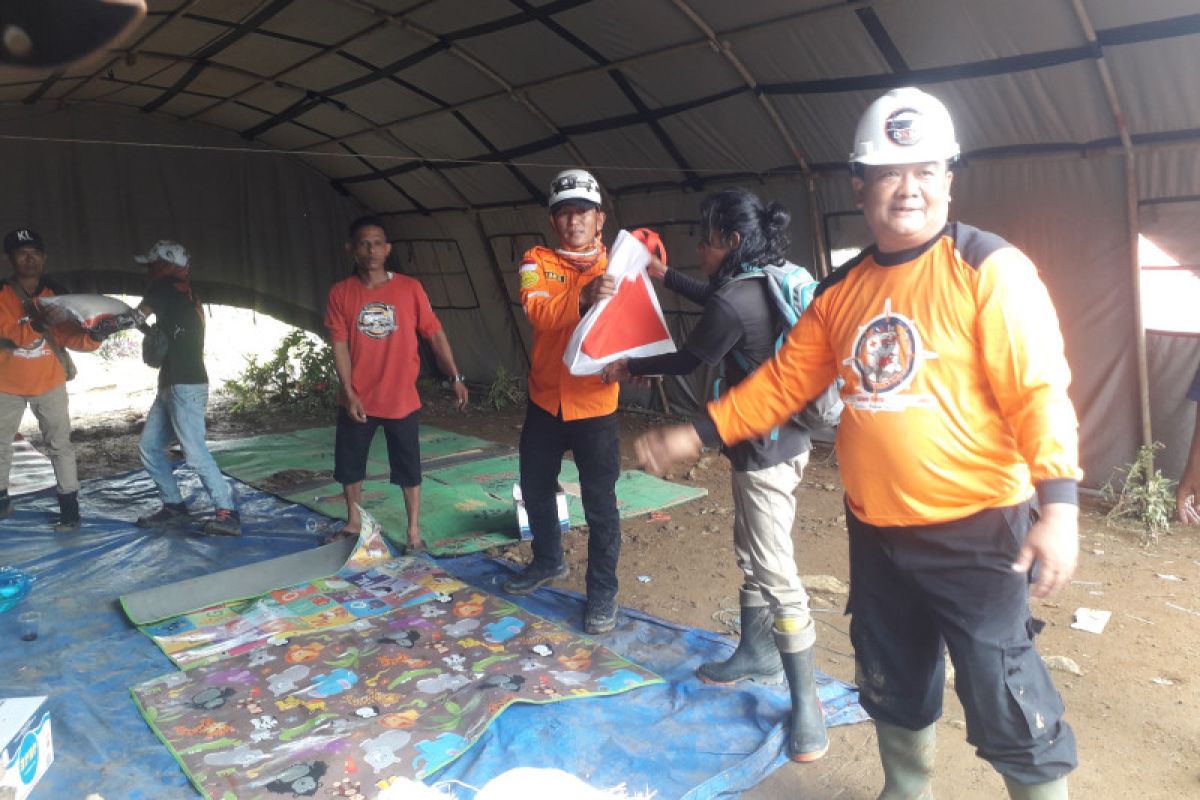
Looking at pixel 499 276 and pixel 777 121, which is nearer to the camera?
pixel 777 121

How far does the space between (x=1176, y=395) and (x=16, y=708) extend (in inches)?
253

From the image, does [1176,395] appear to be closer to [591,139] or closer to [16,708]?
[591,139]

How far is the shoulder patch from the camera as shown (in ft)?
6.16

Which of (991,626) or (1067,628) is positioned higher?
(991,626)

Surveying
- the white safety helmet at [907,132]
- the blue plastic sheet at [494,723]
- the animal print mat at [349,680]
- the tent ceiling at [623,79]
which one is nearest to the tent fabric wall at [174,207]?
the tent ceiling at [623,79]

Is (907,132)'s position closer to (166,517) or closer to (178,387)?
(178,387)

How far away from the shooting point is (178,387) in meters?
5.19

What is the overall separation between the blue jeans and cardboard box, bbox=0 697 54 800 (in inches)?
108

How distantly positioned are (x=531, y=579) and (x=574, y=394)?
1.14 meters

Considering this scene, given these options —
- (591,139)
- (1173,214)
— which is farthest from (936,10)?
(591,139)

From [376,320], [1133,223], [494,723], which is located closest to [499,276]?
[376,320]

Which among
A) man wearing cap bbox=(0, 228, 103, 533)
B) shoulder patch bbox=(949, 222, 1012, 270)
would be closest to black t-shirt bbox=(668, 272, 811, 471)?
shoulder patch bbox=(949, 222, 1012, 270)

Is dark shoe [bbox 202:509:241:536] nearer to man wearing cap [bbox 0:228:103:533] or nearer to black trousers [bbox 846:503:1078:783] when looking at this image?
man wearing cap [bbox 0:228:103:533]

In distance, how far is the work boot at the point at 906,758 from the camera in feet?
7.72
